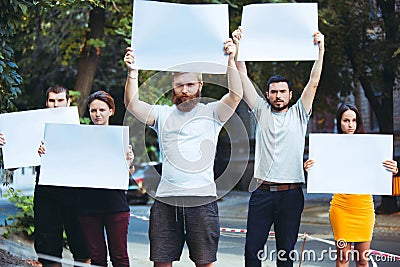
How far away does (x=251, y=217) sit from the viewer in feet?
16.5

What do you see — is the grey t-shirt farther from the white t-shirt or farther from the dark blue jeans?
the white t-shirt

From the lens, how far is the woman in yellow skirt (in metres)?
5.39

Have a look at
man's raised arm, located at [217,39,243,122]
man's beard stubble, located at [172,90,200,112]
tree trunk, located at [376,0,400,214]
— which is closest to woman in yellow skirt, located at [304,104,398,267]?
man's raised arm, located at [217,39,243,122]

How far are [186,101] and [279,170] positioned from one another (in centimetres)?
96

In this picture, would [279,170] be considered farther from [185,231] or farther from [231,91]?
[185,231]

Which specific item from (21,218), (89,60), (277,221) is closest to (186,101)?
(277,221)

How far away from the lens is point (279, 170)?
4.92 meters

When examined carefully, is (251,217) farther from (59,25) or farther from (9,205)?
(59,25)

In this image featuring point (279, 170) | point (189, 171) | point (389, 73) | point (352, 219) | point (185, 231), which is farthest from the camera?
point (389, 73)

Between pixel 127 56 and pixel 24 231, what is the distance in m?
4.54

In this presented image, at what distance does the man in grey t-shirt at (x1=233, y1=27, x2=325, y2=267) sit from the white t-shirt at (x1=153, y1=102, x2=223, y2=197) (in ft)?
1.65

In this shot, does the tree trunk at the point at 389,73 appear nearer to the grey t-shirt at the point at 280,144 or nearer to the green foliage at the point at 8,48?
the grey t-shirt at the point at 280,144

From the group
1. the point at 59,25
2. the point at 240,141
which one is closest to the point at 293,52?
the point at 240,141

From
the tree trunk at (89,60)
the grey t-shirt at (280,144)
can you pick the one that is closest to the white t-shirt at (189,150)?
the grey t-shirt at (280,144)
